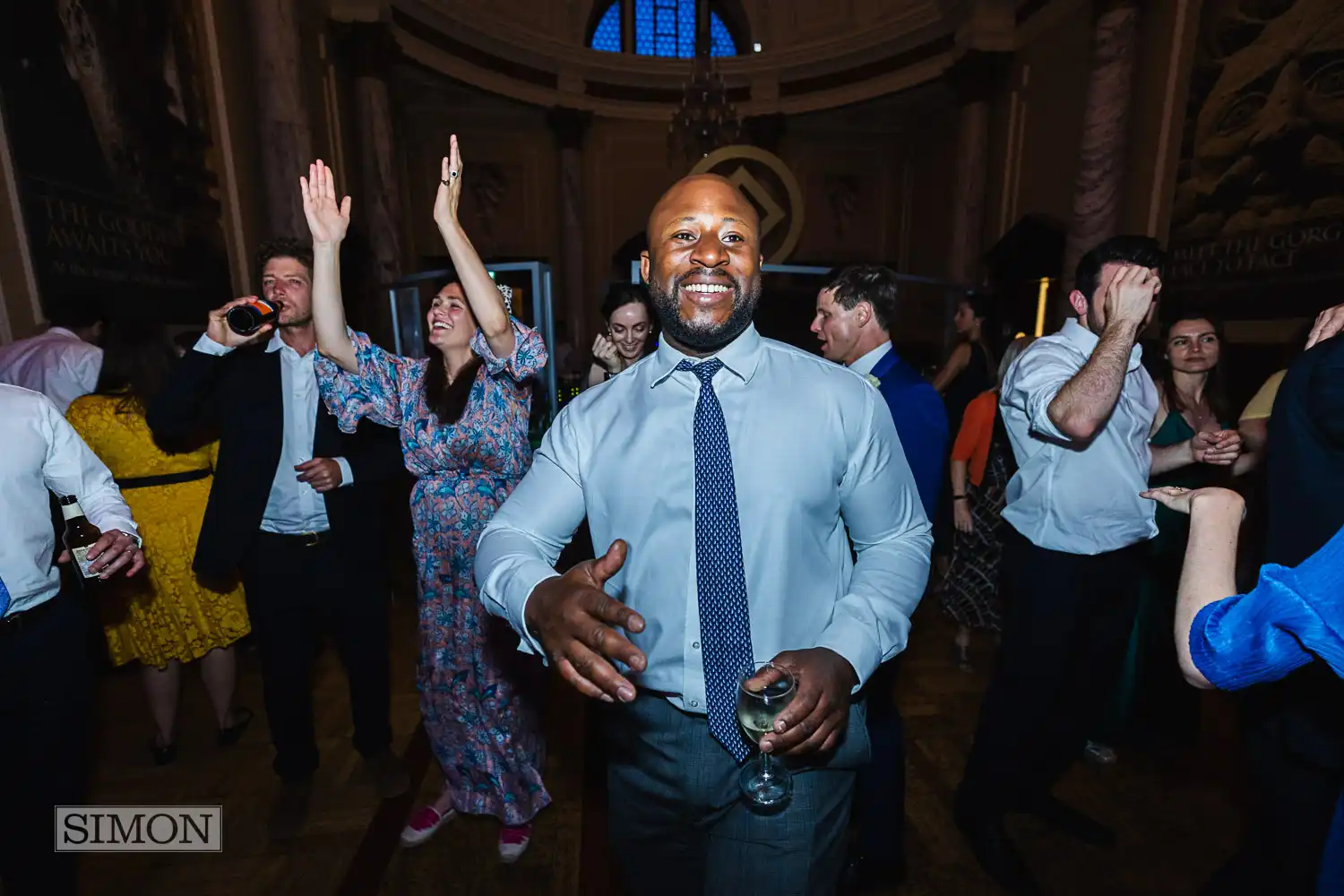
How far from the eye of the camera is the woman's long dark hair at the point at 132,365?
7.66 feet

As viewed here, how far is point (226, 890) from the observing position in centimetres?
206

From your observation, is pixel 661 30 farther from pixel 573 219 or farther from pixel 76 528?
pixel 76 528

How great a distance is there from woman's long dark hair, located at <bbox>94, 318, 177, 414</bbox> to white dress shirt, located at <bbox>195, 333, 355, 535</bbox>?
0.59m

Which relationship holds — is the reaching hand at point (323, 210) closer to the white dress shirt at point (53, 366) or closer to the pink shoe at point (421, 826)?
the pink shoe at point (421, 826)

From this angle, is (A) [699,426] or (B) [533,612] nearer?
A: (B) [533,612]

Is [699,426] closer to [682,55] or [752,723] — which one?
[752,723]

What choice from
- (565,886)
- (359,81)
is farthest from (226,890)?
(359,81)

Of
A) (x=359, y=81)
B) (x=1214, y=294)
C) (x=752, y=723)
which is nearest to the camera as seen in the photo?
(x=752, y=723)

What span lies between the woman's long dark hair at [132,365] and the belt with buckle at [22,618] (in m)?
0.98

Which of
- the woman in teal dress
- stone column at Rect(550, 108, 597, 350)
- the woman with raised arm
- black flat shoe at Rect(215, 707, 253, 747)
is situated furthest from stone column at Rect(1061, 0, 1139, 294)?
black flat shoe at Rect(215, 707, 253, 747)

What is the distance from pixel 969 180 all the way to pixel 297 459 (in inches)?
375

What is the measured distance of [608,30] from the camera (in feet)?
37.3

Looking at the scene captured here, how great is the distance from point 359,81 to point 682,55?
6415 mm

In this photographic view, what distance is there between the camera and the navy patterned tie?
43.7 inches
